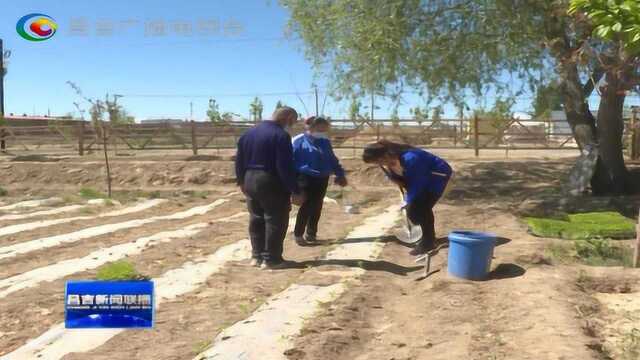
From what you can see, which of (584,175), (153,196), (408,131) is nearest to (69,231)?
(153,196)

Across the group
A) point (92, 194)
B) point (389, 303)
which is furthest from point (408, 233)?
point (92, 194)

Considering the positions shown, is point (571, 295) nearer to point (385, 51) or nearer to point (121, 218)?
point (385, 51)

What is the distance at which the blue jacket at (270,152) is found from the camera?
5.52 metres

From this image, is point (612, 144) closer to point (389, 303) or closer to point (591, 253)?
point (591, 253)

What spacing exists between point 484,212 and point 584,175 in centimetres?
269

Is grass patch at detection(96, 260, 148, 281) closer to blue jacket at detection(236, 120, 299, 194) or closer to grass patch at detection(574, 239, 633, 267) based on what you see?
blue jacket at detection(236, 120, 299, 194)

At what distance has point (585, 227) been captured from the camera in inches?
298

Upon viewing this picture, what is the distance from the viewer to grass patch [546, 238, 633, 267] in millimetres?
6033

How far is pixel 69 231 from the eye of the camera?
8547mm

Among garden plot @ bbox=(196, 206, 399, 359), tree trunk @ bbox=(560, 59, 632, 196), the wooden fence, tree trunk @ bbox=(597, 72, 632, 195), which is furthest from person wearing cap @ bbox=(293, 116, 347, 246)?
the wooden fence

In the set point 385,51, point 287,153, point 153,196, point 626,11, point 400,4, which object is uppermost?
point 400,4

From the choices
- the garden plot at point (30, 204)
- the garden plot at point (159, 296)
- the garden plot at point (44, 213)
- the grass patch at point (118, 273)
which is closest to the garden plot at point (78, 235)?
the garden plot at point (44, 213)

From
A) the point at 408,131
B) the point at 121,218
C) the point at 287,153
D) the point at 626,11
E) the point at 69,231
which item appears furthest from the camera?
the point at 408,131

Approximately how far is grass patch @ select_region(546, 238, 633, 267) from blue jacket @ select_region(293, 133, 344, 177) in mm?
2486
